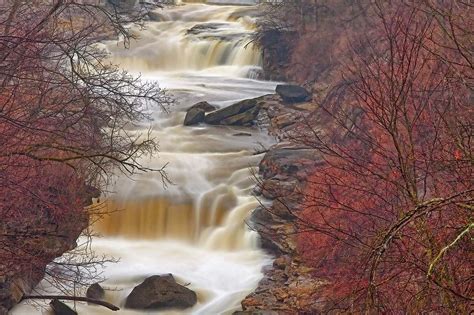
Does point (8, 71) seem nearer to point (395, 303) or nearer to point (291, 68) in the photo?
point (395, 303)

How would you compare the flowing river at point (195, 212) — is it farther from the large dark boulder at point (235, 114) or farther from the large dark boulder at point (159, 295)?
the large dark boulder at point (235, 114)

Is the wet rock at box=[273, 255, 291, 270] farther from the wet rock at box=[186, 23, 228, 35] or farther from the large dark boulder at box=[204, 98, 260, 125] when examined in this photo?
the wet rock at box=[186, 23, 228, 35]

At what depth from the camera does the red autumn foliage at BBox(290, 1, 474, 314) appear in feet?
15.8

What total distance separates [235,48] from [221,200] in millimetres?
14786

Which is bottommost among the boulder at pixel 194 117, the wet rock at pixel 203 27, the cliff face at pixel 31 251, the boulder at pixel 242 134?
A: the cliff face at pixel 31 251

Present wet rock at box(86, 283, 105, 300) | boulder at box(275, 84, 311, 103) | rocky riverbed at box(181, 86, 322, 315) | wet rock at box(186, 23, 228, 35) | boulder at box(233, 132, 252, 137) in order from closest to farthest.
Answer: rocky riverbed at box(181, 86, 322, 315) < wet rock at box(86, 283, 105, 300) < boulder at box(233, 132, 252, 137) < boulder at box(275, 84, 311, 103) < wet rock at box(186, 23, 228, 35)

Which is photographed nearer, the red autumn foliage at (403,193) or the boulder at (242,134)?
the red autumn foliage at (403,193)

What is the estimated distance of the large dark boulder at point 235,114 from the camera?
24.4m

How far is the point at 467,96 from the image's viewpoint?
516 inches

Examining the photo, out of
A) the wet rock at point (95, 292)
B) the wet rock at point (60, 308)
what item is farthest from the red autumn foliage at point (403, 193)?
the wet rock at point (60, 308)

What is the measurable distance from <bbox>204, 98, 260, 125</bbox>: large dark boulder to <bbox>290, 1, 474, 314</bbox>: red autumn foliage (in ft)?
18.7

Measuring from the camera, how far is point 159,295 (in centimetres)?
1327

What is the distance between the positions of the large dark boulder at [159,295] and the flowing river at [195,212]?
18cm

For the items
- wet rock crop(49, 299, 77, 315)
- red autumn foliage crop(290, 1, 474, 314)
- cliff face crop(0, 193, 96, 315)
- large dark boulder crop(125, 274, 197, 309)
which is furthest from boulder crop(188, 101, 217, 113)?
wet rock crop(49, 299, 77, 315)
